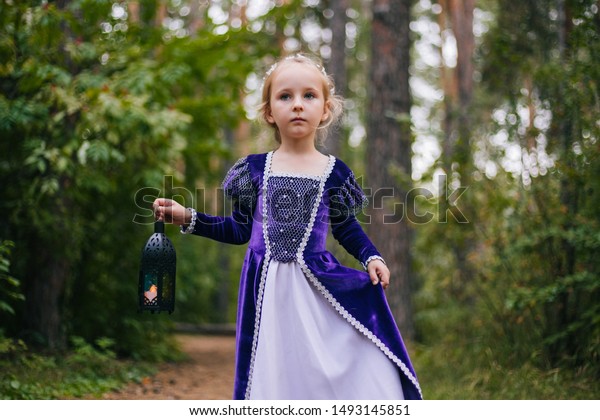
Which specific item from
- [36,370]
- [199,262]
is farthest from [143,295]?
[199,262]

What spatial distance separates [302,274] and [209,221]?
47 centimetres

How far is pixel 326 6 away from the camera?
10.9 m

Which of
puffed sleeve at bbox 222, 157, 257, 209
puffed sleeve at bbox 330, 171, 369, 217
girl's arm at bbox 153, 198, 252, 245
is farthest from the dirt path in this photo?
puffed sleeve at bbox 330, 171, 369, 217

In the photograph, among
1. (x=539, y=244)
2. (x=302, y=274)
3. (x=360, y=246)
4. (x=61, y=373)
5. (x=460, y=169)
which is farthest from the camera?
(x=460, y=169)

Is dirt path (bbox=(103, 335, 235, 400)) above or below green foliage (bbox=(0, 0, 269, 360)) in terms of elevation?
below

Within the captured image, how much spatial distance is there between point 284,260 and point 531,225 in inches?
125

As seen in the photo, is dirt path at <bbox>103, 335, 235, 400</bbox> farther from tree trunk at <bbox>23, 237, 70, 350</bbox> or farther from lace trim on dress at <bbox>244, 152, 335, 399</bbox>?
lace trim on dress at <bbox>244, 152, 335, 399</bbox>

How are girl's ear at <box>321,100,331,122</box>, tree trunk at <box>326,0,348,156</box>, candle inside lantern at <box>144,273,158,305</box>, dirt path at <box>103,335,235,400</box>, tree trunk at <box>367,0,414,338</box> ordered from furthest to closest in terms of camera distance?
tree trunk at <box>326,0,348,156</box>, tree trunk at <box>367,0,414,338</box>, dirt path at <box>103,335,235,400</box>, girl's ear at <box>321,100,331,122</box>, candle inside lantern at <box>144,273,158,305</box>

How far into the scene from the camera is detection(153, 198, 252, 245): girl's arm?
270cm

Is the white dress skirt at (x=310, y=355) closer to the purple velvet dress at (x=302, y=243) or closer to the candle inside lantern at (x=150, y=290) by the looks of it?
the purple velvet dress at (x=302, y=243)

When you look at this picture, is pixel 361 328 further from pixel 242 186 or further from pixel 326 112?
pixel 326 112

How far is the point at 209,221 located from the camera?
279cm

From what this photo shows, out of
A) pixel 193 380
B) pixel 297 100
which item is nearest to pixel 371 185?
pixel 193 380

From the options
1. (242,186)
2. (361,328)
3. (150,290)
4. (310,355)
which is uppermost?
(242,186)
